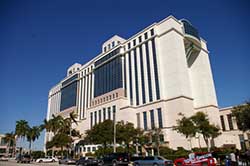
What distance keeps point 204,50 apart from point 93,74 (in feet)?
167

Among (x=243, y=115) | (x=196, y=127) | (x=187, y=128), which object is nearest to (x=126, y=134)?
(x=187, y=128)

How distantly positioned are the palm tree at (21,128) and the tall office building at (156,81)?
23.9 meters

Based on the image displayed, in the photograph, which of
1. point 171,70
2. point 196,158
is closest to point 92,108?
point 171,70

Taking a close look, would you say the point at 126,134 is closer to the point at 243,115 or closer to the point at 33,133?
the point at 243,115

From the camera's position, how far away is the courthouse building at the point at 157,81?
63.2 m

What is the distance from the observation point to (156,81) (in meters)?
68.3

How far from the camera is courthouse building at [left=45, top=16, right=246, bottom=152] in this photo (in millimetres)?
63188

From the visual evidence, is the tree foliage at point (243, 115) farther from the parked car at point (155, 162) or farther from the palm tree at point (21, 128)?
the palm tree at point (21, 128)

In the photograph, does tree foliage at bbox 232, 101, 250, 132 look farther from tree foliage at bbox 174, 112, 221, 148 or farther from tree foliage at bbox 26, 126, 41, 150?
tree foliage at bbox 26, 126, 41, 150

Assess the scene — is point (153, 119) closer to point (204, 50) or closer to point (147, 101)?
point (147, 101)

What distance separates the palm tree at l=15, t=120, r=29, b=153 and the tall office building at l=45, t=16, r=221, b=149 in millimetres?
23949

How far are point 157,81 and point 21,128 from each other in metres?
66.4

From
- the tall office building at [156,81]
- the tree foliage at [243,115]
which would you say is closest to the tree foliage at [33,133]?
the tall office building at [156,81]

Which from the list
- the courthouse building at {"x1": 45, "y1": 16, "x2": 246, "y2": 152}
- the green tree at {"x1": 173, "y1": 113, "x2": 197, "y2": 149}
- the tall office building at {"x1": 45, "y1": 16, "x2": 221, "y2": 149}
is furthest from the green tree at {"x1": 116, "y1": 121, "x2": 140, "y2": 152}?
the green tree at {"x1": 173, "y1": 113, "x2": 197, "y2": 149}
